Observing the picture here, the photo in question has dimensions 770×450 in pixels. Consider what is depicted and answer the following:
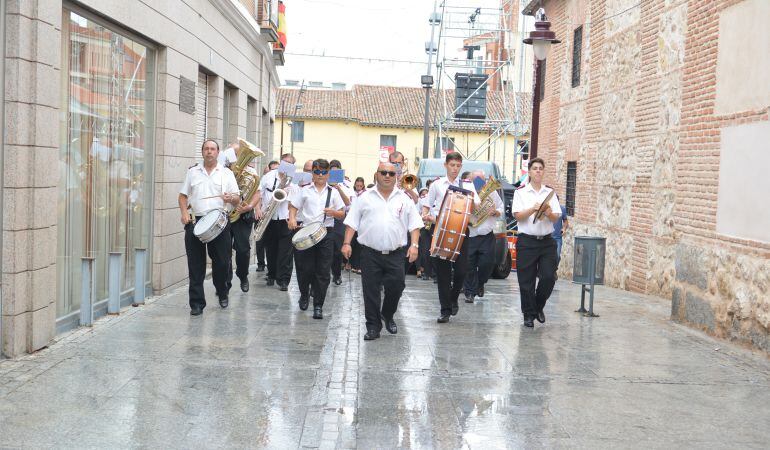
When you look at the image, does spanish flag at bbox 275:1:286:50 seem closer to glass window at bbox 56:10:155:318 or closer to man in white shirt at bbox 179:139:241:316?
glass window at bbox 56:10:155:318

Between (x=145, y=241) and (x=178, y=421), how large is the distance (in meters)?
6.12

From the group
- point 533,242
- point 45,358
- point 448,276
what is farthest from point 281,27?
point 45,358

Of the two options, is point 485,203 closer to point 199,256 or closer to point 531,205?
point 531,205

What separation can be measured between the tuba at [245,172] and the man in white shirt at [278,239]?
1.99ft

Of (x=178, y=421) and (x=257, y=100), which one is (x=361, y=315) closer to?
(x=178, y=421)

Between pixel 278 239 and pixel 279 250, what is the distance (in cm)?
43

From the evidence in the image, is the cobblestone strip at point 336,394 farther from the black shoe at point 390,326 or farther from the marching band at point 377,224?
the marching band at point 377,224

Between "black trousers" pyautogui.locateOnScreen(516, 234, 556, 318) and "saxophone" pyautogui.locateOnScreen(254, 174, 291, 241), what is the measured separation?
3.28 meters

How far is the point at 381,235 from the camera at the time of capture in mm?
9039

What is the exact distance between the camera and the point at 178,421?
5812 millimetres

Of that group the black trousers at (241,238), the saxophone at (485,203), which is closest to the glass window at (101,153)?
the black trousers at (241,238)

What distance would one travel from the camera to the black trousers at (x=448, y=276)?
34.0 feet

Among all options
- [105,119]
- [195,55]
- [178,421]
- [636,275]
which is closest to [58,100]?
[105,119]

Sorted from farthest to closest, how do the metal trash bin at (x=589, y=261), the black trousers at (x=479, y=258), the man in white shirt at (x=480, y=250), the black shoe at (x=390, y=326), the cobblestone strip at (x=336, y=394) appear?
1. the black trousers at (x=479, y=258)
2. the man in white shirt at (x=480, y=250)
3. the metal trash bin at (x=589, y=261)
4. the black shoe at (x=390, y=326)
5. the cobblestone strip at (x=336, y=394)
